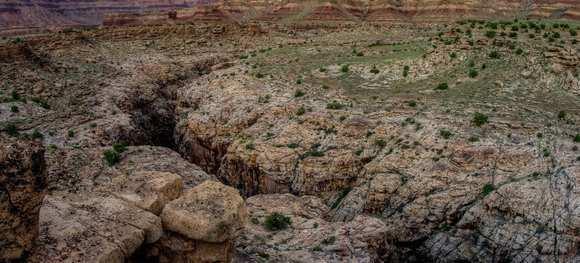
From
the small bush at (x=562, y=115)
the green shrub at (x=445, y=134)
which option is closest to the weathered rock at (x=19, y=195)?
the green shrub at (x=445, y=134)

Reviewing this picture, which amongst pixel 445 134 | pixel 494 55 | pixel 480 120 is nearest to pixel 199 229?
pixel 445 134

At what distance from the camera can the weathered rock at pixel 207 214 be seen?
731 inches

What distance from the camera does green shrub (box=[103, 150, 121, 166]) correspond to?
94.5 ft

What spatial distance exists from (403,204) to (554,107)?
13358 mm

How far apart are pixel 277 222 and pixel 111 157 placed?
38.8 feet

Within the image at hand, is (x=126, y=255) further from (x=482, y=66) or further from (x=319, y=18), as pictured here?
(x=319, y=18)

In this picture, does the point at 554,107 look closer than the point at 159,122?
Yes

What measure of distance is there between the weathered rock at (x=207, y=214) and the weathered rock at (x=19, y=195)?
197 inches

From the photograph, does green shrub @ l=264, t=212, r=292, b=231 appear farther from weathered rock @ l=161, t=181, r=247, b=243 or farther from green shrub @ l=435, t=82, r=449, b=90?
green shrub @ l=435, t=82, r=449, b=90

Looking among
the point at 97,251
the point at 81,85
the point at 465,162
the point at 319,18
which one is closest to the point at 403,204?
the point at 465,162

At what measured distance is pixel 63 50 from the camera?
58.5m

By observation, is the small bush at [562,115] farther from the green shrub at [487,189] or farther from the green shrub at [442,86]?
the green shrub at [487,189]

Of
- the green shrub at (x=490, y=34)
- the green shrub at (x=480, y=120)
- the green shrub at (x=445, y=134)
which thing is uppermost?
the green shrub at (x=490, y=34)

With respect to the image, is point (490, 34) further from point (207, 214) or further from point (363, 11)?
point (363, 11)
